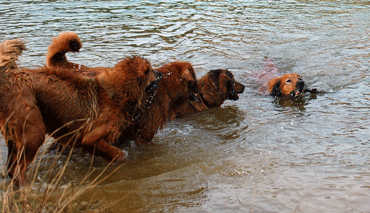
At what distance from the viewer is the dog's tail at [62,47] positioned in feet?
18.8

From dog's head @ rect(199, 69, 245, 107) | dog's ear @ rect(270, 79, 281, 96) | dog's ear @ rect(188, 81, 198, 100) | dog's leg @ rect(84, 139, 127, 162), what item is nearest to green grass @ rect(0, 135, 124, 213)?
dog's leg @ rect(84, 139, 127, 162)

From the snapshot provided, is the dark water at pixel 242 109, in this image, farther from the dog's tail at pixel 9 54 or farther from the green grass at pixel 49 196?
the dog's tail at pixel 9 54

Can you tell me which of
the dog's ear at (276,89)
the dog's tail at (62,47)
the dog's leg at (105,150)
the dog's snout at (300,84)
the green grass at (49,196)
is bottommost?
the dog's ear at (276,89)

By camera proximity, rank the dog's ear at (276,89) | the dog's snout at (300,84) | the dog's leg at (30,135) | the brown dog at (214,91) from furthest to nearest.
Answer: the dog's ear at (276,89), the dog's snout at (300,84), the brown dog at (214,91), the dog's leg at (30,135)

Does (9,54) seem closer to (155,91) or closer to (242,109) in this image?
(155,91)

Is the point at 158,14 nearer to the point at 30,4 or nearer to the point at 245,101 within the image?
the point at 30,4

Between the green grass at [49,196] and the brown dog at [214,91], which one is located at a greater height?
the green grass at [49,196]

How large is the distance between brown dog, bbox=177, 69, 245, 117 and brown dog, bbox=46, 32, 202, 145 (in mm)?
1145

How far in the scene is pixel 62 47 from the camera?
230 inches

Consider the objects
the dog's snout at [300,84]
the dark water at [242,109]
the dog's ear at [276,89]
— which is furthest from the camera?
the dog's ear at [276,89]

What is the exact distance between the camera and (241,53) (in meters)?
11.1

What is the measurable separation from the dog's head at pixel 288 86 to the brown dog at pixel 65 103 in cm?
426

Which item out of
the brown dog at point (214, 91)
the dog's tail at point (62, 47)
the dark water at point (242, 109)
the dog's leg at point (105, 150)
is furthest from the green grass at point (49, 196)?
the brown dog at point (214, 91)

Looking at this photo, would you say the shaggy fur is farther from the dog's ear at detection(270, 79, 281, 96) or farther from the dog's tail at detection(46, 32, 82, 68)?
the dog's ear at detection(270, 79, 281, 96)
